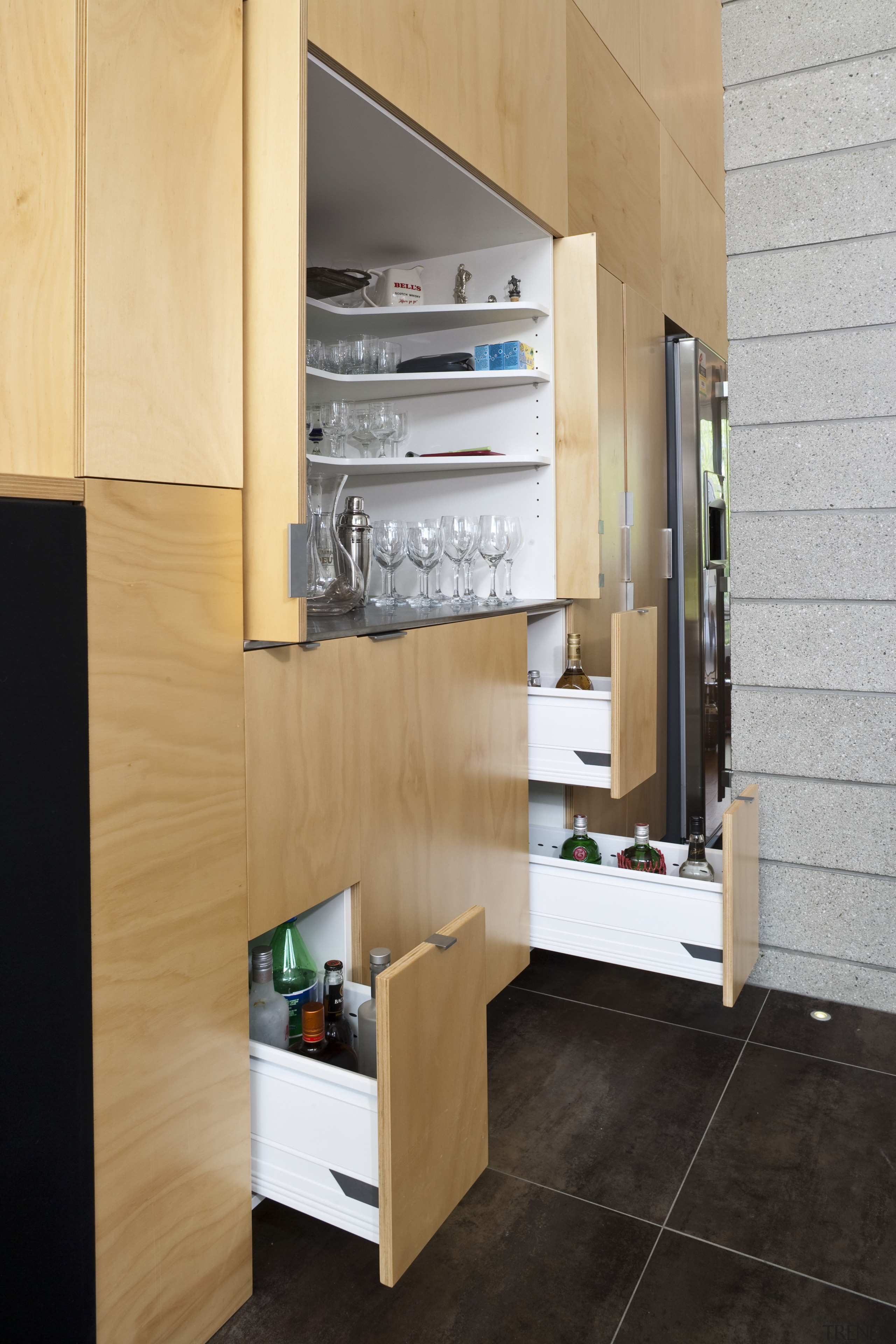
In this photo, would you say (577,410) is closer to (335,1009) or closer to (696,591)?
(696,591)

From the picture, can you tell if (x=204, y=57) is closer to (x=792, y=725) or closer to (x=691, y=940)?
(x=691, y=940)

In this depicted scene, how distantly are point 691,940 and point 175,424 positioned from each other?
1305 mm

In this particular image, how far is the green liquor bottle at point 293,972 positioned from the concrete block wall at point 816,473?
1218 mm

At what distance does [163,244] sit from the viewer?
1124 millimetres

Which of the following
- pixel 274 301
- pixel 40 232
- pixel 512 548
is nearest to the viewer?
pixel 40 232

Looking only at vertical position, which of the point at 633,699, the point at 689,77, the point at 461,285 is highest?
the point at 689,77

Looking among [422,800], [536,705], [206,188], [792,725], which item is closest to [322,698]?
[422,800]

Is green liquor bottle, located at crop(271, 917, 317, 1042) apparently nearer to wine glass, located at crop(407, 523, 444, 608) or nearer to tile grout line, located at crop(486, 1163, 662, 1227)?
tile grout line, located at crop(486, 1163, 662, 1227)

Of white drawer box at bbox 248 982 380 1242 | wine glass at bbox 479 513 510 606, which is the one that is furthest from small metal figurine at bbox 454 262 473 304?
white drawer box at bbox 248 982 380 1242

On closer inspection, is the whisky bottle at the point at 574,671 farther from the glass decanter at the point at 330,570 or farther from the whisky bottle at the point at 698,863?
the glass decanter at the point at 330,570

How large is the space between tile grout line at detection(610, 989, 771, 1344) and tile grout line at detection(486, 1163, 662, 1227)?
29mm

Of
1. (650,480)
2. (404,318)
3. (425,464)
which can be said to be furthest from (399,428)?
(650,480)

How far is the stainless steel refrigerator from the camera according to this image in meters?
3.21

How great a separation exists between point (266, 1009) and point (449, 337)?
1686 millimetres
